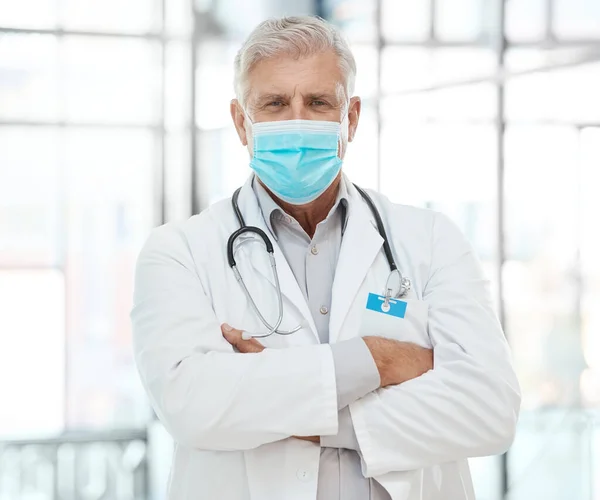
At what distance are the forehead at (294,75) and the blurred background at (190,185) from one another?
2.25 meters

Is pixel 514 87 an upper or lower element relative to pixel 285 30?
upper

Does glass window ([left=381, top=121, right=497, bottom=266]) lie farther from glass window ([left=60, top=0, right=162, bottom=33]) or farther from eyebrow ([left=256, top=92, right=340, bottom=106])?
eyebrow ([left=256, top=92, right=340, bottom=106])

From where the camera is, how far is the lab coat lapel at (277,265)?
1.30 metres

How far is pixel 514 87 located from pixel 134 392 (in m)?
2.14

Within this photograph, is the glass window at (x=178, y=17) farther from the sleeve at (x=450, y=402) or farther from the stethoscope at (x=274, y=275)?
the sleeve at (x=450, y=402)

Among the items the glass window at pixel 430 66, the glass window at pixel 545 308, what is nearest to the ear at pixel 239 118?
the glass window at pixel 545 308

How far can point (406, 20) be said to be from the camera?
3812 millimetres

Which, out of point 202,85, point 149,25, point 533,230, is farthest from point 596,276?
point 149,25

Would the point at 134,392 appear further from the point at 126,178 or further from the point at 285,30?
the point at 285,30

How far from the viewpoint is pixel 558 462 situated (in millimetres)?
3434

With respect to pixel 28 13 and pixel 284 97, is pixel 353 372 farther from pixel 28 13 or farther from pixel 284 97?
pixel 28 13

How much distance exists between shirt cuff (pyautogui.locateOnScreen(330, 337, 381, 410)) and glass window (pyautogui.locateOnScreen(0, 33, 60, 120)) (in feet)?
9.05

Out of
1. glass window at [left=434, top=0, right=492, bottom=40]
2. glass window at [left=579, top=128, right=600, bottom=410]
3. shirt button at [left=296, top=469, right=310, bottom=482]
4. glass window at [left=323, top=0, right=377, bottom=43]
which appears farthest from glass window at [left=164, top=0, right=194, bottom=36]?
shirt button at [left=296, top=469, right=310, bottom=482]

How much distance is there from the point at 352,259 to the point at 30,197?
2557mm
